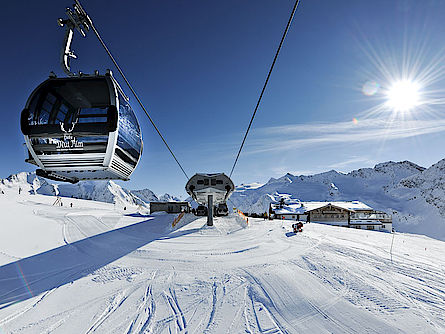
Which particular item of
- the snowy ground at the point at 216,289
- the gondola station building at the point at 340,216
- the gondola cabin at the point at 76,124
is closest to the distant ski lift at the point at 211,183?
the snowy ground at the point at 216,289

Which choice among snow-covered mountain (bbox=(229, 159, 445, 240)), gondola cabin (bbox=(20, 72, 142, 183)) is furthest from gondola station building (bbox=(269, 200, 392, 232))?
snow-covered mountain (bbox=(229, 159, 445, 240))

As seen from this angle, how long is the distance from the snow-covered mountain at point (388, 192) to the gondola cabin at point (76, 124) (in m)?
77.5

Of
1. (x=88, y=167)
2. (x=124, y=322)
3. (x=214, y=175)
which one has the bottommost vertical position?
(x=124, y=322)

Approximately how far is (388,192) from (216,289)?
422 feet

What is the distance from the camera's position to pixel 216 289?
4.46 meters

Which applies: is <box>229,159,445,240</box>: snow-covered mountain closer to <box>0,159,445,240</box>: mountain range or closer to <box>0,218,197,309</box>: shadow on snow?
<box>0,159,445,240</box>: mountain range

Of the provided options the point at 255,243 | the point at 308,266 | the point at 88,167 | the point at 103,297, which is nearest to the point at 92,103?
the point at 88,167

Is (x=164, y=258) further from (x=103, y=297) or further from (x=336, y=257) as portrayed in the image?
(x=336, y=257)

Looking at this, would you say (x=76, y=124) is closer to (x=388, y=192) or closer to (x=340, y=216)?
(x=340, y=216)

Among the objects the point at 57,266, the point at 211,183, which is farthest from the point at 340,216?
the point at 57,266

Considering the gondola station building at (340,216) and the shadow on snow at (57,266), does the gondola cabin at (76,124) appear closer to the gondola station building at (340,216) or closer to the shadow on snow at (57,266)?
the shadow on snow at (57,266)

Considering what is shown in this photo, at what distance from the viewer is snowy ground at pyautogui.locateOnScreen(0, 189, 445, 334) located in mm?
3354

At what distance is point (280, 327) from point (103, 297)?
12.2 feet

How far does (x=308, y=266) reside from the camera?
5836 millimetres
